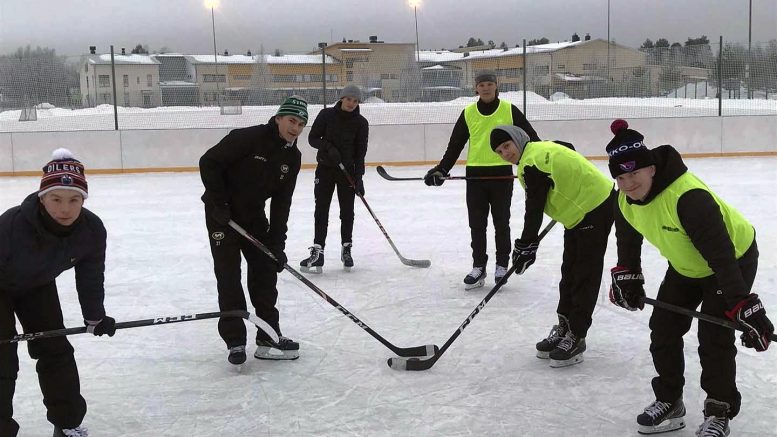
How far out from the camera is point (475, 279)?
4.64m

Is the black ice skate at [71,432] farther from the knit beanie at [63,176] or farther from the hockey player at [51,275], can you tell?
the knit beanie at [63,176]

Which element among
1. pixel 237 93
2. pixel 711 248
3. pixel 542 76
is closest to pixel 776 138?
pixel 542 76

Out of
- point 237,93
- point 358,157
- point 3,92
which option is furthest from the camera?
point 237,93

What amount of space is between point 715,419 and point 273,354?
1.84 meters

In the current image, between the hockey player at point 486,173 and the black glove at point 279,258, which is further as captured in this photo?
the hockey player at point 486,173

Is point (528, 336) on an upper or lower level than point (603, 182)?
lower

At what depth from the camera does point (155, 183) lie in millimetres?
9789

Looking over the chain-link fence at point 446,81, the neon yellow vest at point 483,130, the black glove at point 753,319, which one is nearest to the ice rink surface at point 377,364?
the black glove at point 753,319

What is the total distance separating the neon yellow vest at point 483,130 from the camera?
4.63 metres

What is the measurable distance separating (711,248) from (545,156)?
3.41 feet

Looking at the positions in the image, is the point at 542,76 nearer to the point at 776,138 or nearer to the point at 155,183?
the point at 776,138

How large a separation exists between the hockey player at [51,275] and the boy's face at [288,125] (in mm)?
1015

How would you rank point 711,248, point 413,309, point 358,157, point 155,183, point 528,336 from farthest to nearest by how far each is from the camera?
point 155,183 → point 358,157 → point 413,309 → point 528,336 → point 711,248

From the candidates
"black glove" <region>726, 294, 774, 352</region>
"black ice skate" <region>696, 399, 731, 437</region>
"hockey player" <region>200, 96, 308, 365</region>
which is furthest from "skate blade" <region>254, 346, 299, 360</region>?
"black glove" <region>726, 294, 774, 352</region>
